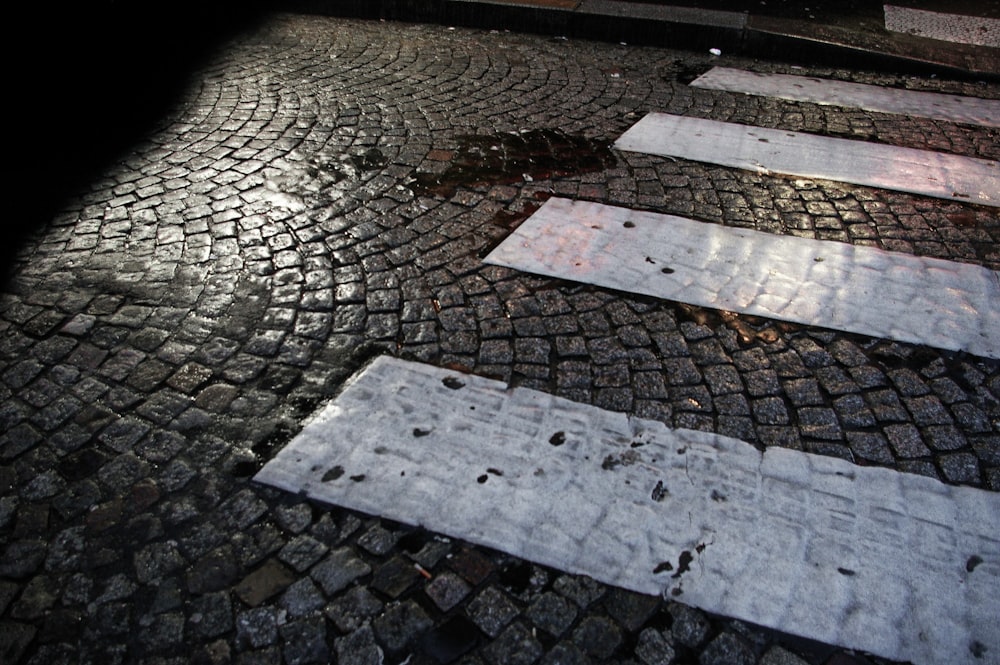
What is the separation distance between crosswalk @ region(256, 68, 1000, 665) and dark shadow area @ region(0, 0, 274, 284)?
2122 mm

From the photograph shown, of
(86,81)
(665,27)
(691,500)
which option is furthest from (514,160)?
(86,81)

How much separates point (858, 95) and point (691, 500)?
4.43 meters

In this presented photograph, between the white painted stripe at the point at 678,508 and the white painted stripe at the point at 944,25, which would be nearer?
the white painted stripe at the point at 678,508

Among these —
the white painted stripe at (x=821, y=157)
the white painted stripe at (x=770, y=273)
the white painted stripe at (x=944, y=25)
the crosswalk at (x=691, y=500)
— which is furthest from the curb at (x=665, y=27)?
the crosswalk at (x=691, y=500)

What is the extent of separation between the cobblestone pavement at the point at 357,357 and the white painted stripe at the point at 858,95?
30 cm

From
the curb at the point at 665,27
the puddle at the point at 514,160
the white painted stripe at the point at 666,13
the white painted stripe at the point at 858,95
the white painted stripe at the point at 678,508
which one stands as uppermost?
the white painted stripe at the point at 666,13

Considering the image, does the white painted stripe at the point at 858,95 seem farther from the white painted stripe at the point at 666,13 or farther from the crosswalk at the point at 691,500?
the crosswalk at the point at 691,500

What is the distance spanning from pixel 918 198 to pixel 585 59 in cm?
297

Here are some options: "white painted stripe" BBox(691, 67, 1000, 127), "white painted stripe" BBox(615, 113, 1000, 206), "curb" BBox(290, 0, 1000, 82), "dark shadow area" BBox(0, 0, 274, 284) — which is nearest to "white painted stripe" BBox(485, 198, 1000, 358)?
"white painted stripe" BBox(615, 113, 1000, 206)

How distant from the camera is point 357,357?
2.84 metres

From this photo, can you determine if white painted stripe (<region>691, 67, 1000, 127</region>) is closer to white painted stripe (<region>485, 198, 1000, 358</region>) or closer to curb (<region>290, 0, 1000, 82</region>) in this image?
curb (<region>290, 0, 1000, 82</region>)

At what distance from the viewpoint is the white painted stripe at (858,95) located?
510 centimetres

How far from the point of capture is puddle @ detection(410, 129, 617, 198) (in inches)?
159

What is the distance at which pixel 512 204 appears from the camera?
12.7 feet
